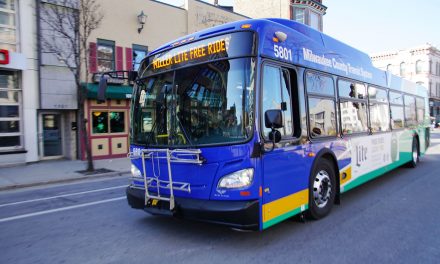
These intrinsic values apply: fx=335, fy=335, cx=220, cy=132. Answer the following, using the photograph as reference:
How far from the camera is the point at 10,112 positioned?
12633mm

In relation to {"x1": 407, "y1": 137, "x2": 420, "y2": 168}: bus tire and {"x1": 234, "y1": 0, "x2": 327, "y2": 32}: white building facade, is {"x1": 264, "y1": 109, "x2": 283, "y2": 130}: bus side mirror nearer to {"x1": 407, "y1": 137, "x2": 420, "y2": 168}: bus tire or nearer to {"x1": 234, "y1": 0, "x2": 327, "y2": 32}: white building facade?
{"x1": 407, "y1": 137, "x2": 420, "y2": 168}: bus tire

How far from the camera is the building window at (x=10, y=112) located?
12.4 metres

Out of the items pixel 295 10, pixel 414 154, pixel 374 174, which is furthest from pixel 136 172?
pixel 295 10

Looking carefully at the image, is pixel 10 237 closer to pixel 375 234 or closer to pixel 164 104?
pixel 164 104

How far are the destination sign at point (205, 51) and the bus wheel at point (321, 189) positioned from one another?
2.18 meters

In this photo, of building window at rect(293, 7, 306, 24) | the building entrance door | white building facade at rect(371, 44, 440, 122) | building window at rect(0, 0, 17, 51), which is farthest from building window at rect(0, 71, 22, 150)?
white building facade at rect(371, 44, 440, 122)

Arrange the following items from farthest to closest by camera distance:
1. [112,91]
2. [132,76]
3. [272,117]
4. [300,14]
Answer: [300,14] → [112,91] → [132,76] → [272,117]

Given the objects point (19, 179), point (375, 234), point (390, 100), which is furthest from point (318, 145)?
point (19, 179)

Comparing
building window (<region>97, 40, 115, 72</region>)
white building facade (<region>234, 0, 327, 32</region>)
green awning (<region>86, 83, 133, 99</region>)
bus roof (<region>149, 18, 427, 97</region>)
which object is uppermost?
white building facade (<region>234, 0, 327, 32</region>)

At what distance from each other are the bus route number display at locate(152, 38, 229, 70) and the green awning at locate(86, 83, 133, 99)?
31.5 ft

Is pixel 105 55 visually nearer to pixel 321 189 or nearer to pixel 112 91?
pixel 112 91

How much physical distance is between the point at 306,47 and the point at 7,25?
12.1 m

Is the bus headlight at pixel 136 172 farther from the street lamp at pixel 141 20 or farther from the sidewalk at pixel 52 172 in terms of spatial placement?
the street lamp at pixel 141 20

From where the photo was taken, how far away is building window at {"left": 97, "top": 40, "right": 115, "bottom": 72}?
48.0 feet
